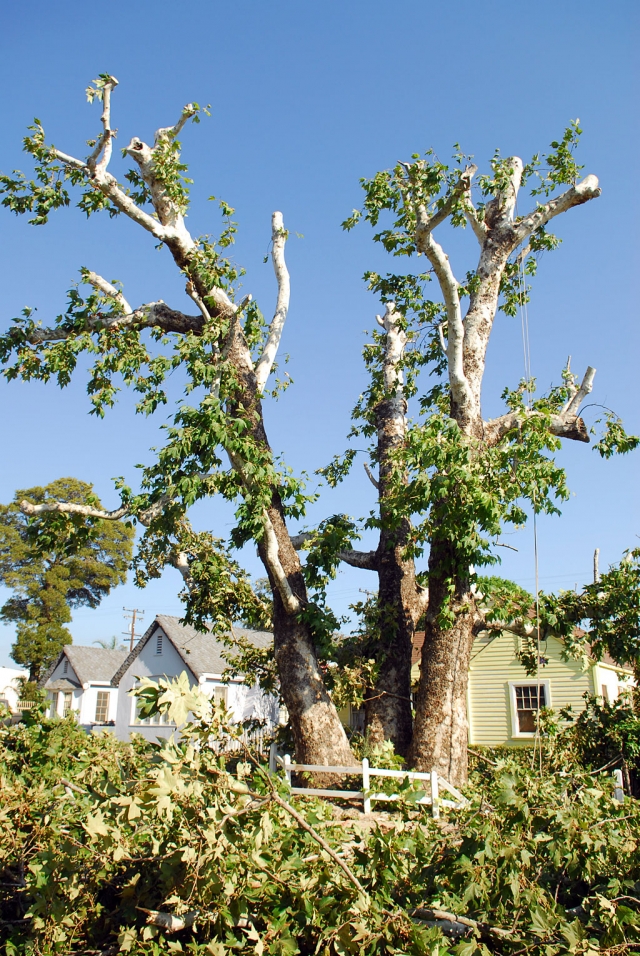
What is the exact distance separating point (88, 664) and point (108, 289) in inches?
1258

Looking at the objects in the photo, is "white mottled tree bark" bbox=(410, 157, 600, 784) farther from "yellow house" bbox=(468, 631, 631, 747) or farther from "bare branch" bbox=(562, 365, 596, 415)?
"yellow house" bbox=(468, 631, 631, 747)

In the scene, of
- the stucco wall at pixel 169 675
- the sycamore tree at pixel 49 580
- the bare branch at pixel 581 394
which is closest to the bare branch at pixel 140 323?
the bare branch at pixel 581 394

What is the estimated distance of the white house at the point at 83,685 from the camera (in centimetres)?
3744

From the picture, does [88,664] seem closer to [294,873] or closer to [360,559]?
[360,559]

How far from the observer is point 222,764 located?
12.0 feet

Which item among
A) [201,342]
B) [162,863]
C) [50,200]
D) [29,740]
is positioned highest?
[50,200]

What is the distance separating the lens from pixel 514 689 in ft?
67.8

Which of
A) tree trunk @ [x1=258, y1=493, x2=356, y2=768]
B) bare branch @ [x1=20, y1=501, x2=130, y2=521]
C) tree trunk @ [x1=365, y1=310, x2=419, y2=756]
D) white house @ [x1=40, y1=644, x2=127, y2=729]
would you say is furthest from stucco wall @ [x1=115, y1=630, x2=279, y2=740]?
bare branch @ [x1=20, y1=501, x2=130, y2=521]

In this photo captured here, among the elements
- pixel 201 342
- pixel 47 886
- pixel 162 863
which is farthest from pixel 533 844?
pixel 201 342

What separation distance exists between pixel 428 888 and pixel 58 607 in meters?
41.6

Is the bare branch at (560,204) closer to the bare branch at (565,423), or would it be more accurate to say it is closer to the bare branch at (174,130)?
the bare branch at (565,423)

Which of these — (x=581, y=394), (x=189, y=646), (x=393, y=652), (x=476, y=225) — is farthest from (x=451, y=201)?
(x=189, y=646)

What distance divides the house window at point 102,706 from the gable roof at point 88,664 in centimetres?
73

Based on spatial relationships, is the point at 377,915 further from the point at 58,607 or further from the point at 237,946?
the point at 58,607
